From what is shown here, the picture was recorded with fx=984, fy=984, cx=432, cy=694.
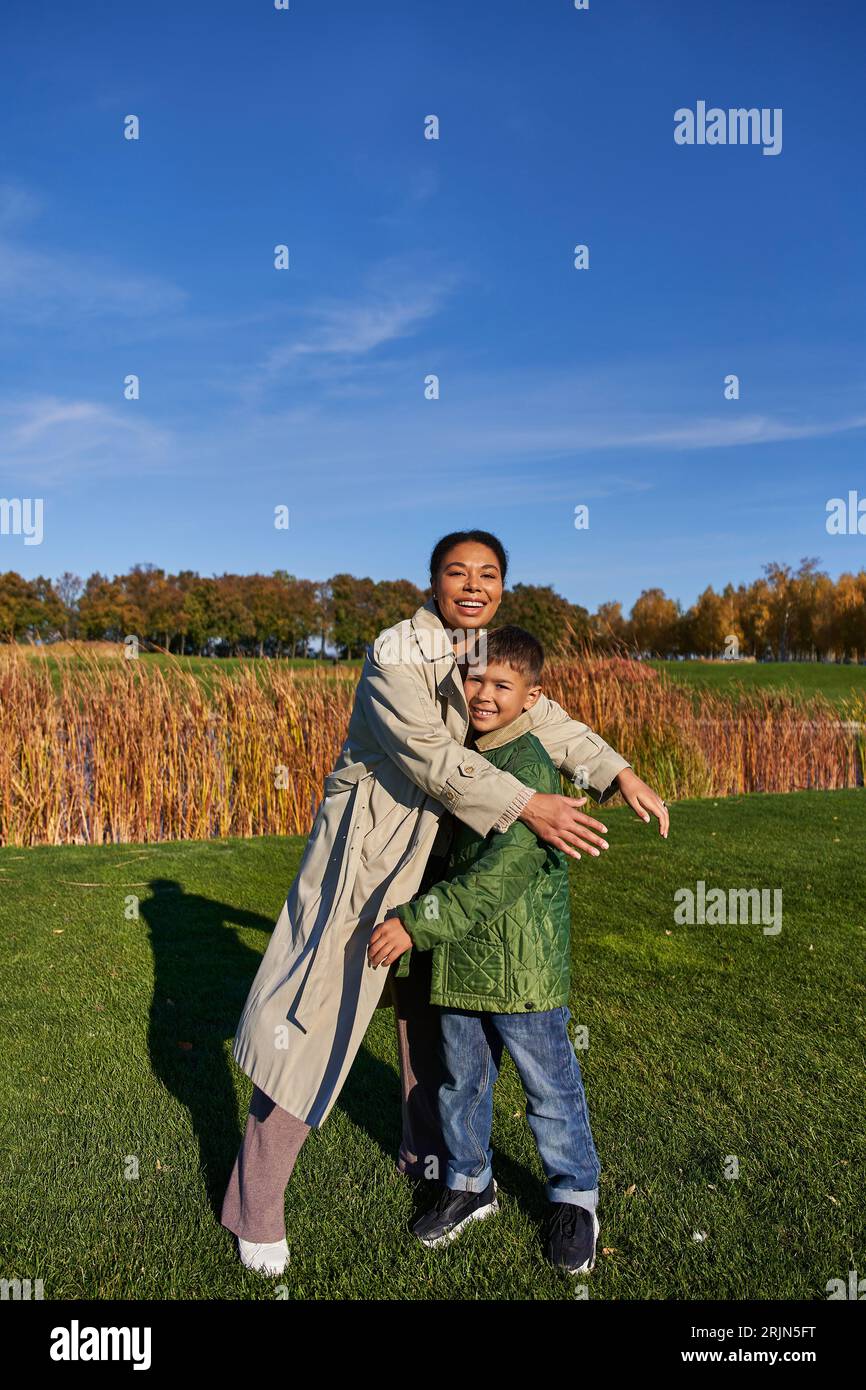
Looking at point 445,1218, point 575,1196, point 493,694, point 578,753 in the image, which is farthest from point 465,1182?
point 493,694

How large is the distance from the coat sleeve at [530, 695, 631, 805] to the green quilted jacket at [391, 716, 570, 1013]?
22 centimetres

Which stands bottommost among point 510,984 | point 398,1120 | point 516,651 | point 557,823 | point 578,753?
point 398,1120

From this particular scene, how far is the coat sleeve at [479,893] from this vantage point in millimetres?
2074

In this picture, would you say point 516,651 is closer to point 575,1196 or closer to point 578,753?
point 578,753

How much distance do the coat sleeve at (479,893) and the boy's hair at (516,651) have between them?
0.37 m

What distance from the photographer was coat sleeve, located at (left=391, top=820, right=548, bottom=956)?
2.07m

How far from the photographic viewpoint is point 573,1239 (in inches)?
90.9

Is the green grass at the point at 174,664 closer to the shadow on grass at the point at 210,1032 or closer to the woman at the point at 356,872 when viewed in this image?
the shadow on grass at the point at 210,1032

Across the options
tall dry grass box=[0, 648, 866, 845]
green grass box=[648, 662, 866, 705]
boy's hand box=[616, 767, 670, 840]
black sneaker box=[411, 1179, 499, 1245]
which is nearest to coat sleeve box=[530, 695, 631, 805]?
boy's hand box=[616, 767, 670, 840]

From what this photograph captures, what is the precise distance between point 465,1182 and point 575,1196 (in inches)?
10.9

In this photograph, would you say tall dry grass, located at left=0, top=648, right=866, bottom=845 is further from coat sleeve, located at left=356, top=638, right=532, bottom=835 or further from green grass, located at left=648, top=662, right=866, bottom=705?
green grass, located at left=648, top=662, right=866, bottom=705
